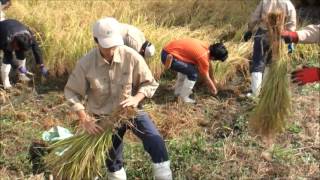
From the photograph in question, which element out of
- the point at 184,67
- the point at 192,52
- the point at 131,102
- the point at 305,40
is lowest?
the point at 184,67

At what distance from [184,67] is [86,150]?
210 centimetres

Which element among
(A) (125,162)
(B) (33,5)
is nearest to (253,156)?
(A) (125,162)

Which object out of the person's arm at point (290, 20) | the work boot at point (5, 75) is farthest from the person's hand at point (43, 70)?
the person's arm at point (290, 20)

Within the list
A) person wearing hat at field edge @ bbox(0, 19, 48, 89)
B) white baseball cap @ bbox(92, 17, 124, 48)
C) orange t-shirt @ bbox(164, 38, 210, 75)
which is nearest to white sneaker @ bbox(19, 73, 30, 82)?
person wearing hat at field edge @ bbox(0, 19, 48, 89)

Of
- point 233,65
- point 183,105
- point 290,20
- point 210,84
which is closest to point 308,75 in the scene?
point 290,20

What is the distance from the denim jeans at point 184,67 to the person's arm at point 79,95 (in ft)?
6.17

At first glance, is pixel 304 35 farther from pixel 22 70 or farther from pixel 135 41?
pixel 22 70

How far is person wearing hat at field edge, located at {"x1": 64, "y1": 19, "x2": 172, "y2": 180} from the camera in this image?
3570 mm

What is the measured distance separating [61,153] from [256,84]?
2.52m

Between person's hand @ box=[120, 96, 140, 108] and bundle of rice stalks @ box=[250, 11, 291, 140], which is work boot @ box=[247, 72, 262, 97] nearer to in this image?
bundle of rice stalks @ box=[250, 11, 291, 140]

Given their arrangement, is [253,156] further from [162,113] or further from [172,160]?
[162,113]

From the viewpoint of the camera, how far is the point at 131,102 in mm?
3541

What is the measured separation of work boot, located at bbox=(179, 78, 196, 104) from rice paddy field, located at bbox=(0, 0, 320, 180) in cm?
9

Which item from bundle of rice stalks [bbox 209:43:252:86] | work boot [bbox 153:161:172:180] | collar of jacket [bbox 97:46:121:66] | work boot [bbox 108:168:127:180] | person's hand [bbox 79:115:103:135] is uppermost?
collar of jacket [bbox 97:46:121:66]
